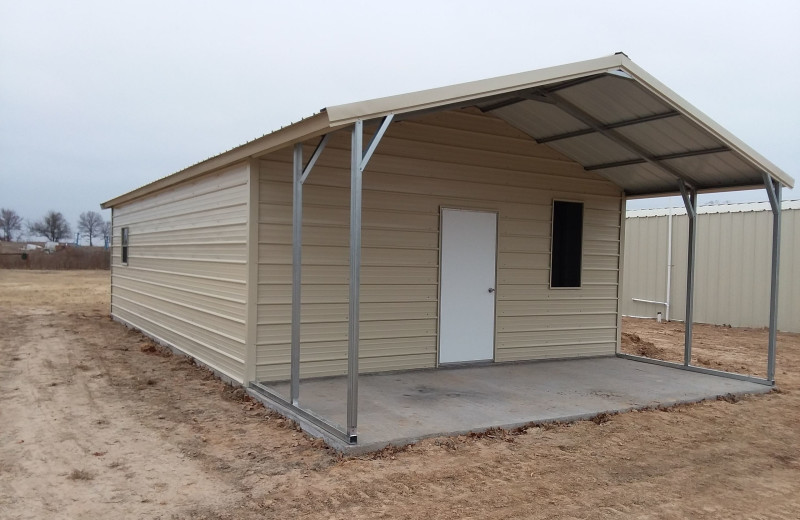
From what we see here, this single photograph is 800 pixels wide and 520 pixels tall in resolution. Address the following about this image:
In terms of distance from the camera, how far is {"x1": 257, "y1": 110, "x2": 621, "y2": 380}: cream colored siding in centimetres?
641

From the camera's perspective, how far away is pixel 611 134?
714 cm

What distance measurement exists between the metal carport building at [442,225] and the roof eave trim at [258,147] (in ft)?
0.08

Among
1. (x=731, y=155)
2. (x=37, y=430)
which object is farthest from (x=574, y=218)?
(x=37, y=430)

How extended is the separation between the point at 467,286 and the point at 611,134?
241 centimetres

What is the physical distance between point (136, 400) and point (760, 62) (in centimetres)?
1286

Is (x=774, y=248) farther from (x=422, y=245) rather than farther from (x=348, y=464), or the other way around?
(x=348, y=464)

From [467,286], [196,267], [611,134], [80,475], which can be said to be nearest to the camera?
[80,475]

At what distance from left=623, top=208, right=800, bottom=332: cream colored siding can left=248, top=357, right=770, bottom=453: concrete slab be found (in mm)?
6337

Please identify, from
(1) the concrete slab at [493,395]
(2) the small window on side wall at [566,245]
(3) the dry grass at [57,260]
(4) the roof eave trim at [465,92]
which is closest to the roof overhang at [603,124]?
(4) the roof eave trim at [465,92]

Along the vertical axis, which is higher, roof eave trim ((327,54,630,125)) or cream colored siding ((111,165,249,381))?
roof eave trim ((327,54,630,125))

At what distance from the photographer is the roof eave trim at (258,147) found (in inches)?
185

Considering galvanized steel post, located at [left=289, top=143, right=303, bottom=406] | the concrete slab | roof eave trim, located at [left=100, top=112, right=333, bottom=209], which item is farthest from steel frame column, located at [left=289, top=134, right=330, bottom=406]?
the concrete slab

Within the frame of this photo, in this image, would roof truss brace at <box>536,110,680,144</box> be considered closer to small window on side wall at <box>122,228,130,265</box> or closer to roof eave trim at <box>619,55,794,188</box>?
roof eave trim at <box>619,55,794,188</box>

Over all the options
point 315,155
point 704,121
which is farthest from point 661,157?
point 315,155
